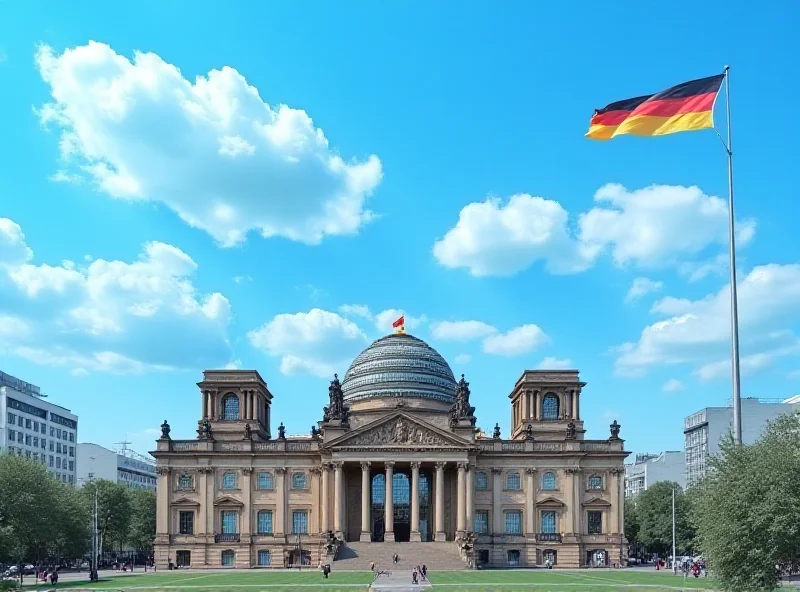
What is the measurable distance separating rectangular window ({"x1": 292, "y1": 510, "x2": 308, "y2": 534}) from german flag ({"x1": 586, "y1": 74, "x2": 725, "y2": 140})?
84777mm

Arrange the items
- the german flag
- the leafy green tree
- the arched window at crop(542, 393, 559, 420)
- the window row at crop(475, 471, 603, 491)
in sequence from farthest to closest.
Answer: the arched window at crop(542, 393, 559, 420) < the window row at crop(475, 471, 603, 491) < the leafy green tree < the german flag

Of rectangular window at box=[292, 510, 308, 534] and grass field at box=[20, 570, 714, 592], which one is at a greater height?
rectangular window at box=[292, 510, 308, 534]

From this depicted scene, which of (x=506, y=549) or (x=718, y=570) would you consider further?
(x=506, y=549)

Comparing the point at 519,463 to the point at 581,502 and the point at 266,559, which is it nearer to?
the point at 581,502

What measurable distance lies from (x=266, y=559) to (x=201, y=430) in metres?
A: 18.9

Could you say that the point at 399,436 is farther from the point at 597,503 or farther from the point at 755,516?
the point at 755,516

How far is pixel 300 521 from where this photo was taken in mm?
116625

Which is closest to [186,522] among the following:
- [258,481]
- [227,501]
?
[227,501]

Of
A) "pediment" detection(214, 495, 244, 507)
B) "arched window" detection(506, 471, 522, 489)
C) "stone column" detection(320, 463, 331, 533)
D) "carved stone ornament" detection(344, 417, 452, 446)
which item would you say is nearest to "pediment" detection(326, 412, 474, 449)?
"carved stone ornament" detection(344, 417, 452, 446)

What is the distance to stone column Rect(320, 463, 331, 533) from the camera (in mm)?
113438

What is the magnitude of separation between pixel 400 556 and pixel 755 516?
63208mm

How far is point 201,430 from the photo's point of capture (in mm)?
120688

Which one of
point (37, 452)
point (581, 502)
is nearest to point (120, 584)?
point (581, 502)

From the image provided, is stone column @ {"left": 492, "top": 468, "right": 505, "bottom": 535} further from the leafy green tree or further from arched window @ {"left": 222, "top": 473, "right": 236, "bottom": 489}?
the leafy green tree
